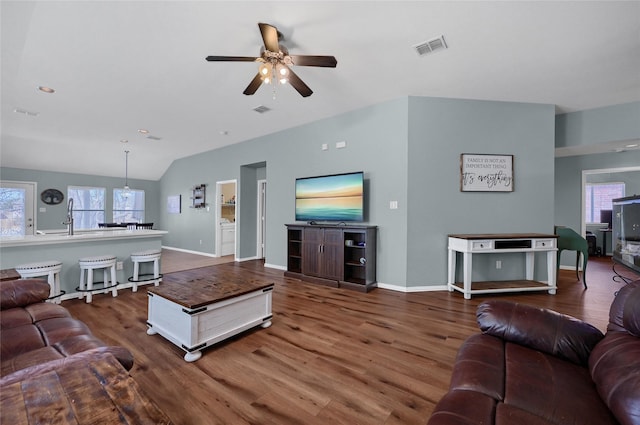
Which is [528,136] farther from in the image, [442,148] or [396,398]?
[396,398]

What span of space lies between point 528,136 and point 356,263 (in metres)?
3.23

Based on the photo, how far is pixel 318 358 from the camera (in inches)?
81.7

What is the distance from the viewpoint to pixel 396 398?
163 cm

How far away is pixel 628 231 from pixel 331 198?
3.89 m

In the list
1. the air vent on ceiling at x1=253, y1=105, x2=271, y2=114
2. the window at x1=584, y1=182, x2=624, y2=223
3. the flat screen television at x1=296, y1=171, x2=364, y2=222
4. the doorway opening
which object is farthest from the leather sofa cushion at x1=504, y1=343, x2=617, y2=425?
the window at x1=584, y1=182, x2=624, y2=223

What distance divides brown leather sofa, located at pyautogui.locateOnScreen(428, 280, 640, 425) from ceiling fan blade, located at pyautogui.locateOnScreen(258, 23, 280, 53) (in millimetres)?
2648

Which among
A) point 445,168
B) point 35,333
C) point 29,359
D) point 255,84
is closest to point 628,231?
point 445,168

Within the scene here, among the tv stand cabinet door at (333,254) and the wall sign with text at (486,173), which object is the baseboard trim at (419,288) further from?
the wall sign with text at (486,173)

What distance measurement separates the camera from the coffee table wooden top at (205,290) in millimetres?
2160

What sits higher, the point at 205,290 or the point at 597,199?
the point at 597,199

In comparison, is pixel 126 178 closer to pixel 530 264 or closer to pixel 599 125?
pixel 530 264

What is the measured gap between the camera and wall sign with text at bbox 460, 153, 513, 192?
154 inches

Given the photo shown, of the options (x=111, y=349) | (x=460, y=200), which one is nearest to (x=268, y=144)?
(x=460, y=200)

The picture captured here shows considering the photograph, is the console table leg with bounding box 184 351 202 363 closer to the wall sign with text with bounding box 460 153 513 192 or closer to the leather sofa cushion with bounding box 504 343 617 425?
the leather sofa cushion with bounding box 504 343 617 425
